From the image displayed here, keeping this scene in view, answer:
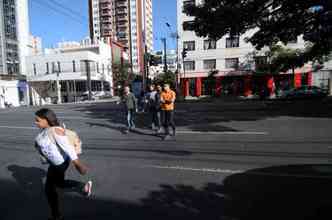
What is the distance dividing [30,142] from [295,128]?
30.6ft

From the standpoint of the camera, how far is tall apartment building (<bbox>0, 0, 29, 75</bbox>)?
42.9m

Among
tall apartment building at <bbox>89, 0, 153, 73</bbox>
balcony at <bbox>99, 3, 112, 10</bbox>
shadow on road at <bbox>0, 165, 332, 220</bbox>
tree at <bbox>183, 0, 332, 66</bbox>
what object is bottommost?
shadow on road at <bbox>0, 165, 332, 220</bbox>

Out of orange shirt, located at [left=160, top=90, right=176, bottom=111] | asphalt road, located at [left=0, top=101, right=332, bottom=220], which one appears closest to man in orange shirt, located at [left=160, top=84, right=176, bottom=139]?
orange shirt, located at [left=160, top=90, right=176, bottom=111]

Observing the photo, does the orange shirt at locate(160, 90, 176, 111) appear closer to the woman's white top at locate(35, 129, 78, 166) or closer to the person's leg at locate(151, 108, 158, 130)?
the person's leg at locate(151, 108, 158, 130)

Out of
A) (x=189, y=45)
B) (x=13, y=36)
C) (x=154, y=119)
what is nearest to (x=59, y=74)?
(x=13, y=36)

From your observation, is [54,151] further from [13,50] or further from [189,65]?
[13,50]

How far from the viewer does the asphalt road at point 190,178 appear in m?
3.53

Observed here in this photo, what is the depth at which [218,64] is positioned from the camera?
36.9 m

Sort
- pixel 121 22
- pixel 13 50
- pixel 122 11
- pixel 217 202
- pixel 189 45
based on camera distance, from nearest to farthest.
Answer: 1. pixel 217 202
2. pixel 189 45
3. pixel 13 50
4. pixel 122 11
5. pixel 121 22

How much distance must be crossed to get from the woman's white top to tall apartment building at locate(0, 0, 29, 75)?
47151mm

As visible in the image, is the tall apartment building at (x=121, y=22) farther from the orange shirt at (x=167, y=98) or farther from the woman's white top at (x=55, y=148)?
the woman's white top at (x=55, y=148)

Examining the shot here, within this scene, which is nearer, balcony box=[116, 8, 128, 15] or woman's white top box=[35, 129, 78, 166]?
woman's white top box=[35, 129, 78, 166]

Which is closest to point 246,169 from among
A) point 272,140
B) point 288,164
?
point 288,164

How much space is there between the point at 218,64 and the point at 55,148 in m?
35.7
